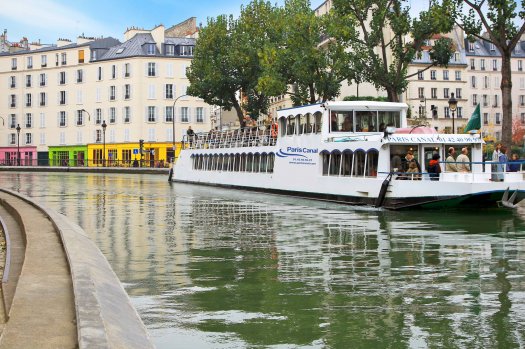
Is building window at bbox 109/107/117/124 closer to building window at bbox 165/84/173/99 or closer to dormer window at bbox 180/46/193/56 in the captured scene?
building window at bbox 165/84/173/99

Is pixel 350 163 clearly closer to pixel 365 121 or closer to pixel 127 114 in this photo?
pixel 365 121

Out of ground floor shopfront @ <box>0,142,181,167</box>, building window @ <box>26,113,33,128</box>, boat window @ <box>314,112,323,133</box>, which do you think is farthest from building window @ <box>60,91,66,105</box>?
boat window @ <box>314,112,323,133</box>

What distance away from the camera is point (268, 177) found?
122ft

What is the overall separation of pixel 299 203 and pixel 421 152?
18.2ft

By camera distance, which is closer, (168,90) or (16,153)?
(168,90)

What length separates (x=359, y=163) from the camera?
27.7m

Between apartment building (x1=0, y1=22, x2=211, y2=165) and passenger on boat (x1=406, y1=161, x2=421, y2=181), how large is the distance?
6918 centimetres

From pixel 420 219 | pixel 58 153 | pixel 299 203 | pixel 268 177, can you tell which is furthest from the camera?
pixel 58 153

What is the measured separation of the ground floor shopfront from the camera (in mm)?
95188

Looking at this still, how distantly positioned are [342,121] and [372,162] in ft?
13.0

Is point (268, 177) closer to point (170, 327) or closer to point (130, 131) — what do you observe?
point (170, 327)

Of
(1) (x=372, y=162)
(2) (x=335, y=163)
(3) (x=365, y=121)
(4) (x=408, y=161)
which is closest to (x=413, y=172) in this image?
(4) (x=408, y=161)

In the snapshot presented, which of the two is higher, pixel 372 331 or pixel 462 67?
pixel 462 67

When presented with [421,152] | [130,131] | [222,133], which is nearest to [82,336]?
[421,152]
